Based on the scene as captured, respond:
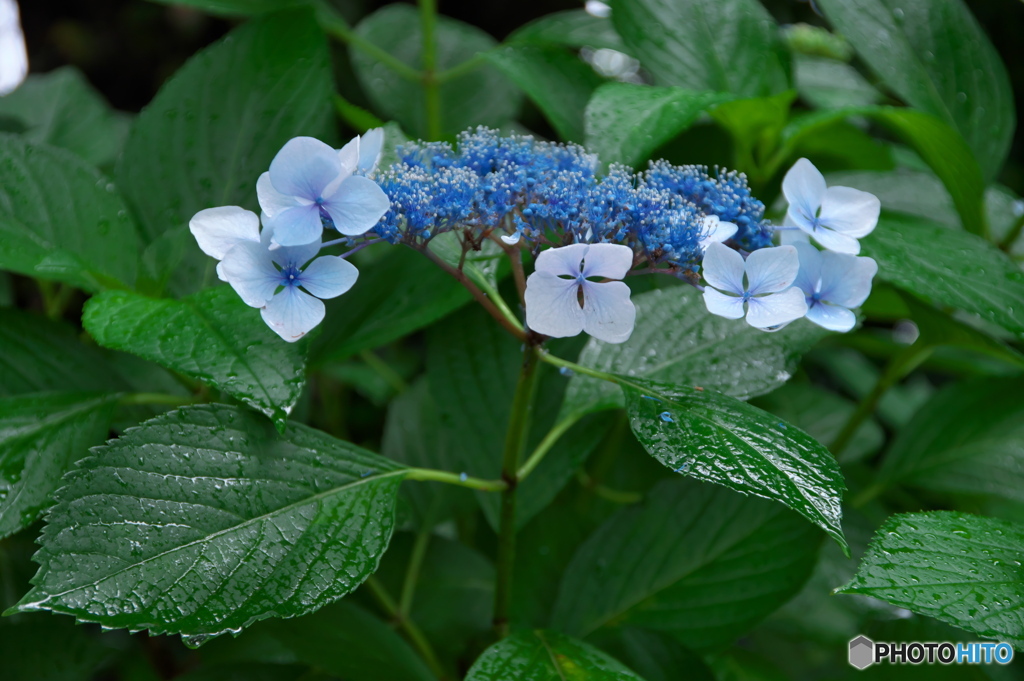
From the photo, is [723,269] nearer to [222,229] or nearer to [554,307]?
[554,307]

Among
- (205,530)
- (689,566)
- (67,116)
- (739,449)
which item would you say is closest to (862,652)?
(689,566)

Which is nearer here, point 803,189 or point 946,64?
point 803,189

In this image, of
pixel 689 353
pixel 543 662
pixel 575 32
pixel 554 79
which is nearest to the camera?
pixel 543 662

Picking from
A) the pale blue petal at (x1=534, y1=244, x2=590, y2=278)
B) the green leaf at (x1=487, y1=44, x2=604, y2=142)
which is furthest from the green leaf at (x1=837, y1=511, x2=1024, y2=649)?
the green leaf at (x1=487, y1=44, x2=604, y2=142)

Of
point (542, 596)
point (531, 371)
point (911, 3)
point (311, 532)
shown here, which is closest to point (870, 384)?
point (911, 3)

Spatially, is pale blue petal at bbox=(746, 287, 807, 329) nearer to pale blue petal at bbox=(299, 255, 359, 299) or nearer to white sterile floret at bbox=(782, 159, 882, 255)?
white sterile floret at bbox=(782, 159, 882, 255)

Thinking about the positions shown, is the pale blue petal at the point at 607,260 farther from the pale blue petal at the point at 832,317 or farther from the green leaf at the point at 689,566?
the green leaf at the point at 689,566

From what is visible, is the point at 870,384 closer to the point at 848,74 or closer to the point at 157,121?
the point at 848,74
